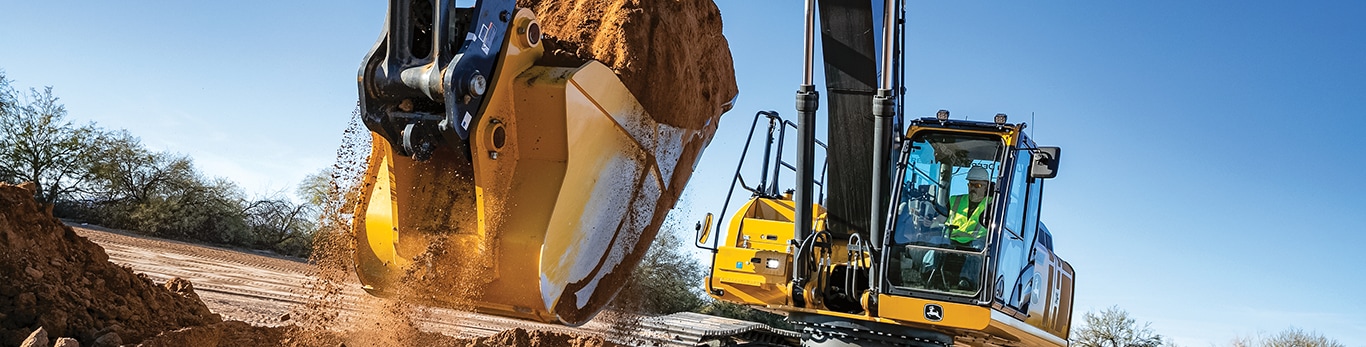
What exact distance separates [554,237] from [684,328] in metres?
6.77

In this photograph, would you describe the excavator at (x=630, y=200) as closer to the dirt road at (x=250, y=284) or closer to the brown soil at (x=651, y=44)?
the brown soil at (x=651, y=44)

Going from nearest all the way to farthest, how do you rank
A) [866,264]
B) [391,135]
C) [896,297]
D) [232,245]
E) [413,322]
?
[391,135]
[413,322]
[896,297]
[866,264]
[232,245]

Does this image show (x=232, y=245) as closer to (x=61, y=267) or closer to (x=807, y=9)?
(x=61, y=267)

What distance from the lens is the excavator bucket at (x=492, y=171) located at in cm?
369

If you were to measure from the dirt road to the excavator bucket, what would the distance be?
0.26 meters

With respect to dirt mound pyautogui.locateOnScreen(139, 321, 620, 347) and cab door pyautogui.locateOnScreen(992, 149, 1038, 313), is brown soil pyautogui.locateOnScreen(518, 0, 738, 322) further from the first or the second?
cab door pyautogui.locateOnScreen(992, 149, 1038, 313)

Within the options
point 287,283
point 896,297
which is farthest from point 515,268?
point 287,283

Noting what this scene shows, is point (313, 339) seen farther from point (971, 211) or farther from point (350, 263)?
point (971, 211)

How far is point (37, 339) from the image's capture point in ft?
15.6

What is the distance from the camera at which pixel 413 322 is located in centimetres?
435

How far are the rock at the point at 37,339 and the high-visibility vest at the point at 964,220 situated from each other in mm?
4518

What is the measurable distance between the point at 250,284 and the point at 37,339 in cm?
738

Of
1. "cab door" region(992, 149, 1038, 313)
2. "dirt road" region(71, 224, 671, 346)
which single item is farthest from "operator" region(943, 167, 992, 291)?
"dirt road" region(71, 224, 671, 346)

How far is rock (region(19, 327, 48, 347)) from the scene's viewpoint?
471 cm
